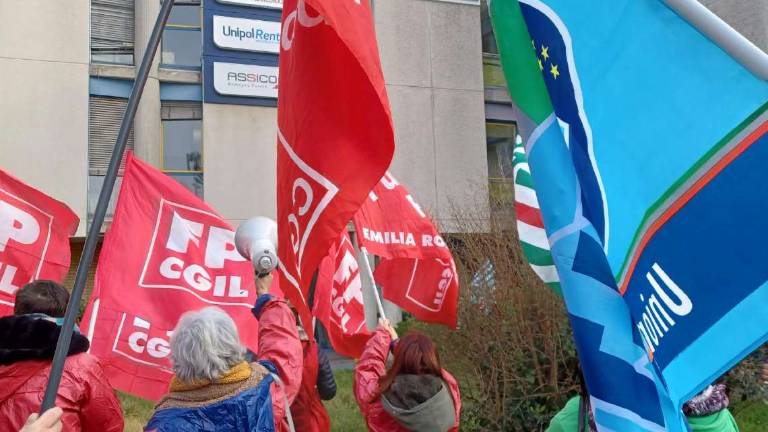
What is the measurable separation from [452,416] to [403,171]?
49.4 feet

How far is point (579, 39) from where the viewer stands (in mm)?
2252

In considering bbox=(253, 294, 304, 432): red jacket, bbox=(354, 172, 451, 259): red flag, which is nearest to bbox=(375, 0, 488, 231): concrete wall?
bbox=(354, 172, 451, 259): red flag

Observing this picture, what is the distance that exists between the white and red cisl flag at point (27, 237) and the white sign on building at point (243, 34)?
1283 cm

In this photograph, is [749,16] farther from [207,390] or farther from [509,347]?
[207,390]

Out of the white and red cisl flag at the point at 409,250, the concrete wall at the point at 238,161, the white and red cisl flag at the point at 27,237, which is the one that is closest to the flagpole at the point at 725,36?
the white and red cisl flag at the point at 409,250

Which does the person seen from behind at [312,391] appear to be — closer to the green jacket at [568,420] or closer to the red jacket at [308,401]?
the red jacket at [308,401]

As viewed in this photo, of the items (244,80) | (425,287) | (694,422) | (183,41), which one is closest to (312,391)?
(425,287)

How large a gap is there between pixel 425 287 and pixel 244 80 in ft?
41.7

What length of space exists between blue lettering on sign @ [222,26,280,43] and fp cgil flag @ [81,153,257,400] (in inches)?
510

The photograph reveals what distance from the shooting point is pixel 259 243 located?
3.79 meters

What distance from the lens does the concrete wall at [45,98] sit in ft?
52.8

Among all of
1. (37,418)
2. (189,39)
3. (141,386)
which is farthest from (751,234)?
(189,39)

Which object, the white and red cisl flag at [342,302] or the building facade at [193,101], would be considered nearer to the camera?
the white and red cisl flag at [342,302]

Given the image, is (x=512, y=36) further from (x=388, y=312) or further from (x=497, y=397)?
(x=388, y=312)
